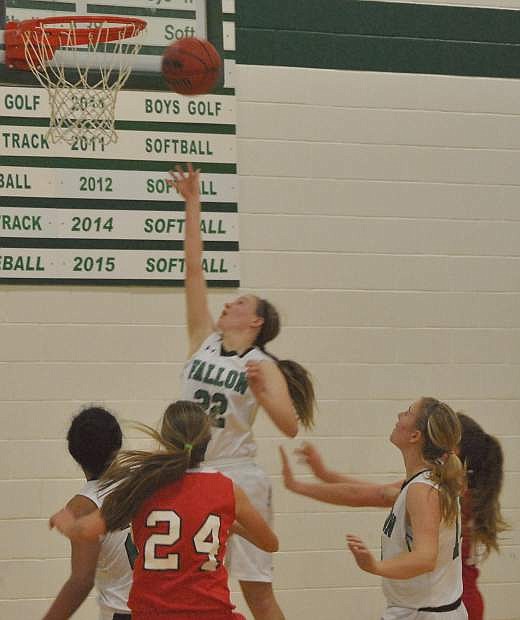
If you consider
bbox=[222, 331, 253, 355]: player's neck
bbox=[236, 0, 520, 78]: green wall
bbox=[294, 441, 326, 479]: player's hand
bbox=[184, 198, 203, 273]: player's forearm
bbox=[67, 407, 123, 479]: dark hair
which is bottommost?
bbox=[294, 441, 326, 479]: player's hand

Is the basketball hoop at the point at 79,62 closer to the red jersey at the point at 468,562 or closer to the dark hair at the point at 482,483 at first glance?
the dark hair at the point at 482,483

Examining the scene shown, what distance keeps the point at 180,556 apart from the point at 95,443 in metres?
0.81

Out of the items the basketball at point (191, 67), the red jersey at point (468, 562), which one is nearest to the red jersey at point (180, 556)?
the red jersey at point (468, 562)

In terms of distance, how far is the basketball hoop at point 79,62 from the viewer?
230 inches

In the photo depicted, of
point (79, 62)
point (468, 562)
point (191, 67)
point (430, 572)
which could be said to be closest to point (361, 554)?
point (430, 572)

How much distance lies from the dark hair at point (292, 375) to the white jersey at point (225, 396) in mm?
119

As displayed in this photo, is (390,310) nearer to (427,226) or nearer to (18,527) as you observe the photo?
(427,226)

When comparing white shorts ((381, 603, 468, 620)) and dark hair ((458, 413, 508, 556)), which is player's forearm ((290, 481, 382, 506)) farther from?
white shorts ((381, 603, 468, 620))

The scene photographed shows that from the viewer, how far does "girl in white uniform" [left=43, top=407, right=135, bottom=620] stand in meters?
4.21

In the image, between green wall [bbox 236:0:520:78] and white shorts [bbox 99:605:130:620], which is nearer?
white shorts [bbox 99:605:130:620]

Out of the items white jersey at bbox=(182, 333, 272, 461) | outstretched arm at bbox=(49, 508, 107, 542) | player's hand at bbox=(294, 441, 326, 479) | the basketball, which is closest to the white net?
the basketball

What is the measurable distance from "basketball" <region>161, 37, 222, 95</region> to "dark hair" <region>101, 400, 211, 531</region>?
2.17 meters

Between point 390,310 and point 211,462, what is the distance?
1841mm

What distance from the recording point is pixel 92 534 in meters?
3.78
